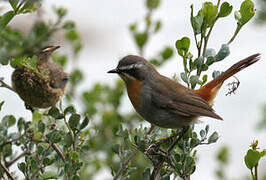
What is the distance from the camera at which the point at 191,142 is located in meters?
2.59

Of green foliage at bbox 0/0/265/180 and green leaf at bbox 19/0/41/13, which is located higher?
green leaf at bbox 19/0/41/13

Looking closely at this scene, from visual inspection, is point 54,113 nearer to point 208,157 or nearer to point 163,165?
point 163,165

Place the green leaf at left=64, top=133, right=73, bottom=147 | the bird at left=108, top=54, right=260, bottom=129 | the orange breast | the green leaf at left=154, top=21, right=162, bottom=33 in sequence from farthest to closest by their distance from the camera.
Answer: the green leaf at left=154, top=21, right=162, bottom=33, the orange breast, the bird at left=108, top=54, right=260, bottom=129, the green leaf at left=64, top=133, right=73, bottom=147

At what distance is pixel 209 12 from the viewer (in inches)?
99.9

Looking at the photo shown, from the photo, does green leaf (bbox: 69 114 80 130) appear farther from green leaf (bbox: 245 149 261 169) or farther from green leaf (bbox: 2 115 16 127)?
green leaf (bbox: 245 149 261 169)

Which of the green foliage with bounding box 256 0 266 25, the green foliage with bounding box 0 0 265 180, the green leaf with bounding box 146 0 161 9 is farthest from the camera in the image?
the green leaf with bounding box 146 0 161 9

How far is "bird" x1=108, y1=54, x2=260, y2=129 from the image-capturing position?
3254 mm

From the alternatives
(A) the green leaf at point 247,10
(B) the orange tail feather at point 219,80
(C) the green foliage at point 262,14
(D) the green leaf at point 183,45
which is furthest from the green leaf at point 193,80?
(C) the green foliage at point 262,14

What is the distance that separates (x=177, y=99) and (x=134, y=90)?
0.36 m

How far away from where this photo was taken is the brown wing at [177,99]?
3.28 metres

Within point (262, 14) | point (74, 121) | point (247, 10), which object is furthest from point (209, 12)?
point (262, 14)

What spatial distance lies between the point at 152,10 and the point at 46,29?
2192 mm

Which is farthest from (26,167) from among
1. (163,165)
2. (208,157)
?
(208,157)

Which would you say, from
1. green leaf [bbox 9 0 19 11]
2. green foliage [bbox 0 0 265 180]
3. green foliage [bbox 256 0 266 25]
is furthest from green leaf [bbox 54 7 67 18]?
green foliage [bbox 256 0 266 25]
